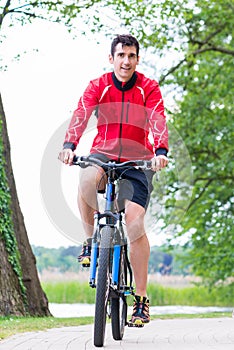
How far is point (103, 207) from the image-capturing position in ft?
18.8

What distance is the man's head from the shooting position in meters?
5.82

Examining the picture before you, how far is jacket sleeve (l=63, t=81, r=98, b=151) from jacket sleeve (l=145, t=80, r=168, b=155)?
0.40 meters

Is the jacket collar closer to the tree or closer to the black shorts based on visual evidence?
the black shorts

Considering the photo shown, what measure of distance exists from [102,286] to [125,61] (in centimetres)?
168

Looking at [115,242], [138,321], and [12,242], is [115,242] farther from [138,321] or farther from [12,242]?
[12,242]

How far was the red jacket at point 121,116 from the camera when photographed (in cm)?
577

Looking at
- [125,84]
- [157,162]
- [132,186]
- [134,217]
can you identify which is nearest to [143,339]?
[134,217]

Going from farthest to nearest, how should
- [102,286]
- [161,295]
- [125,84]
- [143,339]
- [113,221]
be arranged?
[161,295], [143,339], [125,84], [113,221], [102,286]

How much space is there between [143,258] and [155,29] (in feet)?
34.1

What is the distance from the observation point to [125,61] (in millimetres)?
5824

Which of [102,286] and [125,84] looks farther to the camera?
[125,84]

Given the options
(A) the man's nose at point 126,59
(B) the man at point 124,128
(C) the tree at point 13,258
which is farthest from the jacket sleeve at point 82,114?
(C) the tree at point 13,258

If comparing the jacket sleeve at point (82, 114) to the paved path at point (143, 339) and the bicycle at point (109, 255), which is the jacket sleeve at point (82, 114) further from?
the paved path at point (143, 339)

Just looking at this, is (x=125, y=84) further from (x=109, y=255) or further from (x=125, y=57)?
(x=109, y=255)
